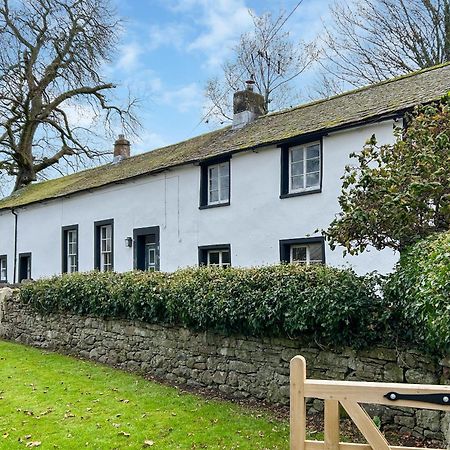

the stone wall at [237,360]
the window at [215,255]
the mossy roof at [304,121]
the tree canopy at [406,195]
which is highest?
the mossy roof at [304,121]

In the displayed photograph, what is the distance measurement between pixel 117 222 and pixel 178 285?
10.1 meters

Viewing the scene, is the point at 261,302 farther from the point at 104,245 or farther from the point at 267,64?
the point at 267,64

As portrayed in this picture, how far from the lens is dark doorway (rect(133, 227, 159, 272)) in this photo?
705 inches

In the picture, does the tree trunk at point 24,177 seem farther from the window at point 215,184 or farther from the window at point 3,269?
the window at point 215,184

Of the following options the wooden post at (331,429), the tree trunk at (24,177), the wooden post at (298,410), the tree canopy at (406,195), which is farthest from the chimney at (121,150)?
the wooden post at (331,429)

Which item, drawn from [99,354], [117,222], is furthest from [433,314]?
[117,222]

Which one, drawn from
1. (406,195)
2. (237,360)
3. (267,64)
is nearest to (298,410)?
(406,195)

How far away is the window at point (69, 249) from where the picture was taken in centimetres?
2166

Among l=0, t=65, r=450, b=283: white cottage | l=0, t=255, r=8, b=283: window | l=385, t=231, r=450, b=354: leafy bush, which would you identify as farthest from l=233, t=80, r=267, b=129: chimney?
l=0, t=255, r=8, b=283: window

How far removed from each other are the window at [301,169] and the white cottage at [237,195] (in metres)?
0.03

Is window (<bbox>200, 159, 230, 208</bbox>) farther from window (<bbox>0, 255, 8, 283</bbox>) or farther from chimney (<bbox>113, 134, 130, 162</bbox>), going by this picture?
window (<bbox>0, 255, 8, 283</bbox>)

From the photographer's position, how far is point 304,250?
13.4m

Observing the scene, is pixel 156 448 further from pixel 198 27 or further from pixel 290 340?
pixel 198 27

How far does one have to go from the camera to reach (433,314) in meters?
5.46
